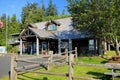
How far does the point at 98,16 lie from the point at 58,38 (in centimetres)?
1123

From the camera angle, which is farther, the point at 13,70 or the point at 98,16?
the point at 98,16

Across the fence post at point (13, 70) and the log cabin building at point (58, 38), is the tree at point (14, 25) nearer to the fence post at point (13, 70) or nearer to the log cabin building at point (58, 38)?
the log cabin building at point (58, 38)

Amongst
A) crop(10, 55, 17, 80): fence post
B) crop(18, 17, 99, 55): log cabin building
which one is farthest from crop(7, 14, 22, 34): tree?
crop(10, 55, 17, 80): fence post

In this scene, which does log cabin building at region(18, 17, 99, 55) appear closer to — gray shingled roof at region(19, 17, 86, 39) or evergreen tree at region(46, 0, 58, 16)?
gray shingled roof at region(19, 17, 86, 39)

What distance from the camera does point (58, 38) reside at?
3291 centimetres

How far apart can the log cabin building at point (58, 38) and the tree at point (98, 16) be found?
5.47 metres

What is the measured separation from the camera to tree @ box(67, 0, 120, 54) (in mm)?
21984

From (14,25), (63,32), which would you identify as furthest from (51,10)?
(63,32)

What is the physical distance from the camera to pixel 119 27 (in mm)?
22078

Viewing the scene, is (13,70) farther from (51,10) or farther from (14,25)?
(51,10)

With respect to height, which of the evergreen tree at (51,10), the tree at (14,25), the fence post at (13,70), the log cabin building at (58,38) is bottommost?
the fence post at (13,70)

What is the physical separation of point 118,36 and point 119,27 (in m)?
0.95

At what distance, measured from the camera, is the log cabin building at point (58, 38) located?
30827 mm

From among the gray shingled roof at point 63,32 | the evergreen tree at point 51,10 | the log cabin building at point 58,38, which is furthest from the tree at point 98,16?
the evergreen tree at point 51,10
